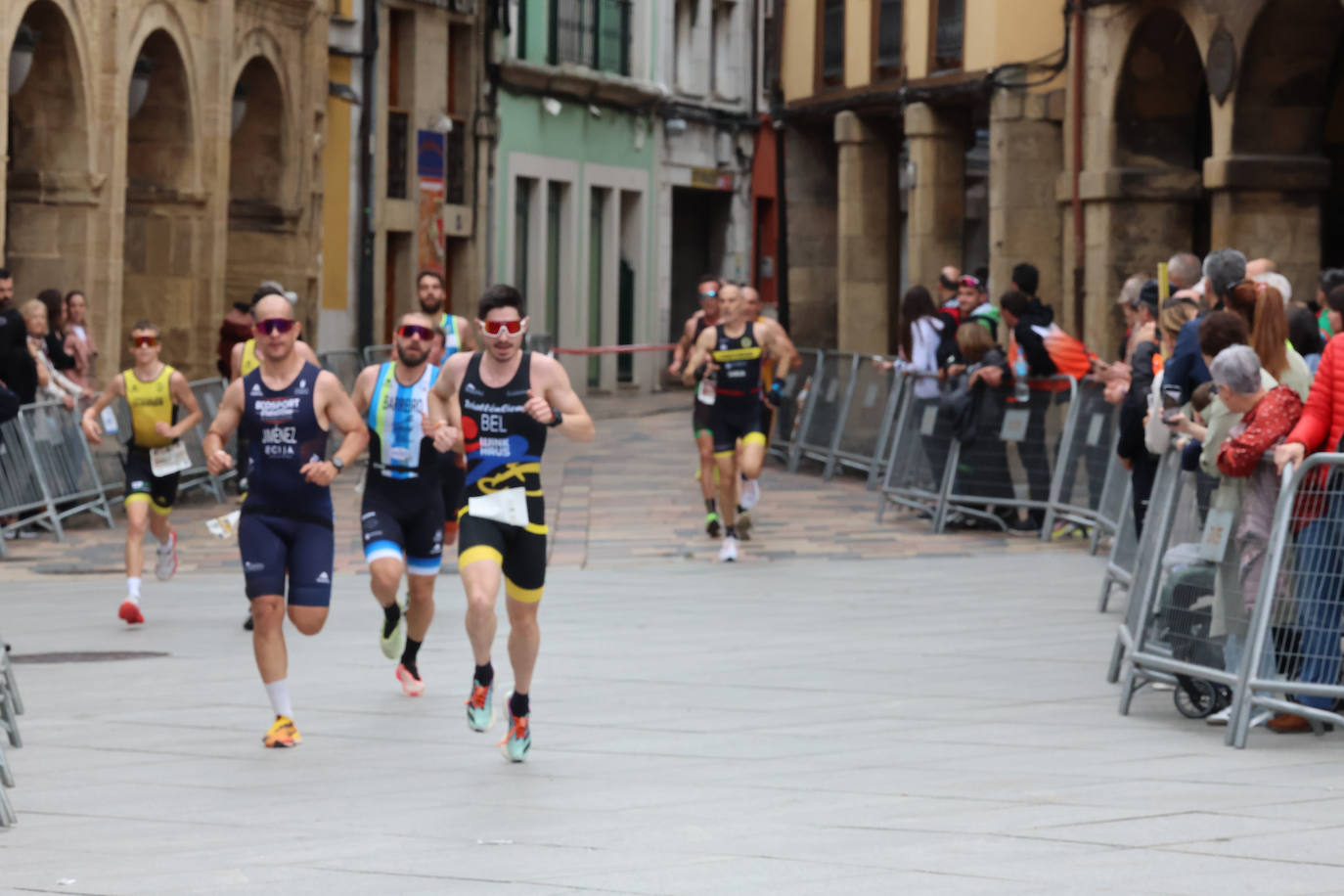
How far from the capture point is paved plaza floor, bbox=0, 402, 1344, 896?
22.7 feet

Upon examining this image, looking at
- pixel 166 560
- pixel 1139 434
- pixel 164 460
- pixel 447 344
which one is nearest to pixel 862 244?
pixel 447 344

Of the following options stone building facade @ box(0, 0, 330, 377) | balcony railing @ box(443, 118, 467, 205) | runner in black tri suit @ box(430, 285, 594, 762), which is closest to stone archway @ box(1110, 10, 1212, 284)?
stone building facade @ box(0, 0, 330, 377)

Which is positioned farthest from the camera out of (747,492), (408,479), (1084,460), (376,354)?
(376,354)

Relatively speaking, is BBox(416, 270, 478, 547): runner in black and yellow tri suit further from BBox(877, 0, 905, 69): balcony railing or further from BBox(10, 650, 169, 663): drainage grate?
BBox(877, 0, 905, 69): balcony railing

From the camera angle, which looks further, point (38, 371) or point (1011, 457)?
point (38, 371)

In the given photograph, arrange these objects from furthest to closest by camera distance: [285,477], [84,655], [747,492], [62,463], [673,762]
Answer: [62,463] → [747,492] → [84,655] → [285,477] → [673,762]

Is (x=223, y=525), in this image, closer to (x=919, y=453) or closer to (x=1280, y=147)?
(x=919, y=453)

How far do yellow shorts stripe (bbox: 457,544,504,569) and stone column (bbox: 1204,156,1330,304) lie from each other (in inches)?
571

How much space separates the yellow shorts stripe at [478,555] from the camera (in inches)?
356

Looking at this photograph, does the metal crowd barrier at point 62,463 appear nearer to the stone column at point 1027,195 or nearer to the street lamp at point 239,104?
the street lamp at point 239,104

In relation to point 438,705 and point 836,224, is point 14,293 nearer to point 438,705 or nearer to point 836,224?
point 438,705

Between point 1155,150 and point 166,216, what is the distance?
397 inches

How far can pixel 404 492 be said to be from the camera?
11.0 m

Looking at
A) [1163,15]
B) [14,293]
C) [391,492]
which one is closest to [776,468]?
[1163,15]
